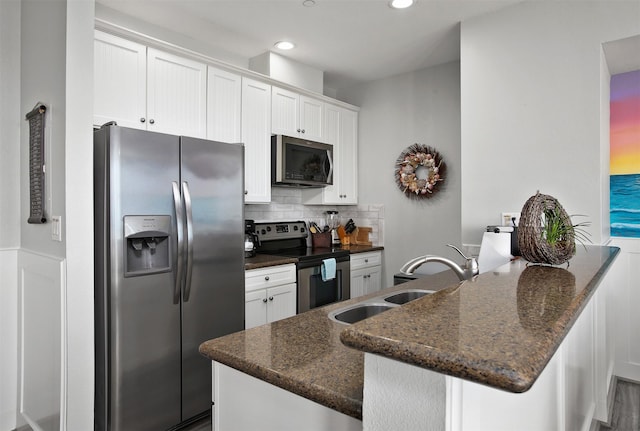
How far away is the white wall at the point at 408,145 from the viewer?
375 centimetres

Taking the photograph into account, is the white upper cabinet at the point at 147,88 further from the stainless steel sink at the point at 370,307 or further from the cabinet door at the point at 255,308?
the stainless steel sink at the point at 370,307

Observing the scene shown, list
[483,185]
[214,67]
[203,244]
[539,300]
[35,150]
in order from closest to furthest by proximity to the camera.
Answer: [539,300] < [35,150] < [203,244] < [483,185] < [214,67]

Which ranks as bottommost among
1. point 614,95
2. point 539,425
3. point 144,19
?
point 539,425

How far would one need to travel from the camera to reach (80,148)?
1918 mm

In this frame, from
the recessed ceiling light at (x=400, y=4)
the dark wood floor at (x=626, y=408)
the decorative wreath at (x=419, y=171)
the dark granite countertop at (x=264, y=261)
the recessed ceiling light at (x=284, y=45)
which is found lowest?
the dark wood floor at (x=626, y=408)

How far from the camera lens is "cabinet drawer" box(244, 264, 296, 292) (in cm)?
279

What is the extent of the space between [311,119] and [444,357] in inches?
136

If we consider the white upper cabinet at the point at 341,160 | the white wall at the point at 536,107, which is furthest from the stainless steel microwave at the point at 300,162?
the white wall at the point at 536,107

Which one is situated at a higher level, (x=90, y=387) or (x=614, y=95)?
(x=614, y=95)

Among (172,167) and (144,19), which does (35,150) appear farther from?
(144,19)

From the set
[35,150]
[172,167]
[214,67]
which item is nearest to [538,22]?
[214,67]

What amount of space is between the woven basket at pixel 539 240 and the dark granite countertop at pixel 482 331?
1.43ft

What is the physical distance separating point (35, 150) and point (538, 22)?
307 cm

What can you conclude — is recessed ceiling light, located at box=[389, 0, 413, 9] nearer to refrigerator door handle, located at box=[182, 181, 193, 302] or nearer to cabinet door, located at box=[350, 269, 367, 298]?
refrigerator door handle, located at box=[182, 181, 193, 302]
